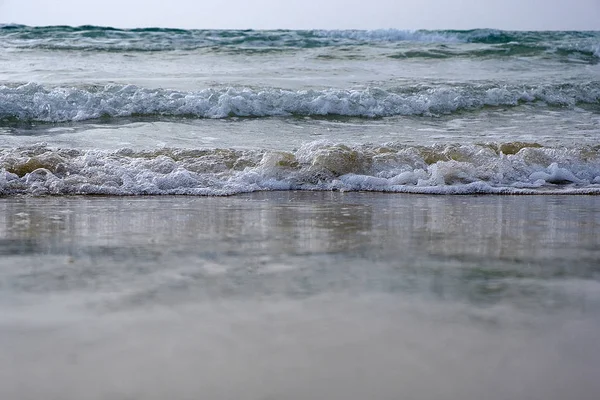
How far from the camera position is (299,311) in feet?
4.40

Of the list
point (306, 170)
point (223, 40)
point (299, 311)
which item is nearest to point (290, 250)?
point (299, 311)

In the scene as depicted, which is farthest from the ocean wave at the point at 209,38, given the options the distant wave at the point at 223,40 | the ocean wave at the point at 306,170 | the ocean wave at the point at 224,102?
the ocean wave at the point at 306,170

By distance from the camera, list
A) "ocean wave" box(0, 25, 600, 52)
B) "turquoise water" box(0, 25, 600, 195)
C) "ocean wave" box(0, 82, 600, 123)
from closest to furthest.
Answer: "turquoise water" box(0, 25, 600, 195) → "ocean wave" box(0, 82, 600, 123) → "ocean wave" box(0, 25, 600, 52)

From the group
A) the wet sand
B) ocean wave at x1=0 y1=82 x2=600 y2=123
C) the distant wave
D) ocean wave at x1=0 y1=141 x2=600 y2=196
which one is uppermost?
the distant wave

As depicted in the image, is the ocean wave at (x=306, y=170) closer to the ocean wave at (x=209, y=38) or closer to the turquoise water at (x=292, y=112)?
the turquoise water at (x=292, y=112)

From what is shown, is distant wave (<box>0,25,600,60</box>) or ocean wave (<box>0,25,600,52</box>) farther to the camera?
ocean wave (<box>0,25,600,52</box>)

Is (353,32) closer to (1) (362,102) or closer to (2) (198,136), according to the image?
(1) (362,102)

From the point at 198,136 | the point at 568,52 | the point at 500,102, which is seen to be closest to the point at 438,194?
the point at 198,136

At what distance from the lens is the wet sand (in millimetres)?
997

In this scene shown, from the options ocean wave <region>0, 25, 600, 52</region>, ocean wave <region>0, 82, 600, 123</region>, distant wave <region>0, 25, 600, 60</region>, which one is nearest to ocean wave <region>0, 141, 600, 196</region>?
ocean wave <region>0, 82, 600, 123</region>

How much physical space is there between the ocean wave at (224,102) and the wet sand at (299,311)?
4.68m

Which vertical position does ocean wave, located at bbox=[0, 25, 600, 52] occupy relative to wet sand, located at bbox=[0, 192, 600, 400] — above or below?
above

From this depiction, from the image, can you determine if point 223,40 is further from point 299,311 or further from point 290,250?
point 299,311

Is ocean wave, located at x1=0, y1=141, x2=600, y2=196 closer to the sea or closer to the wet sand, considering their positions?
the sea
